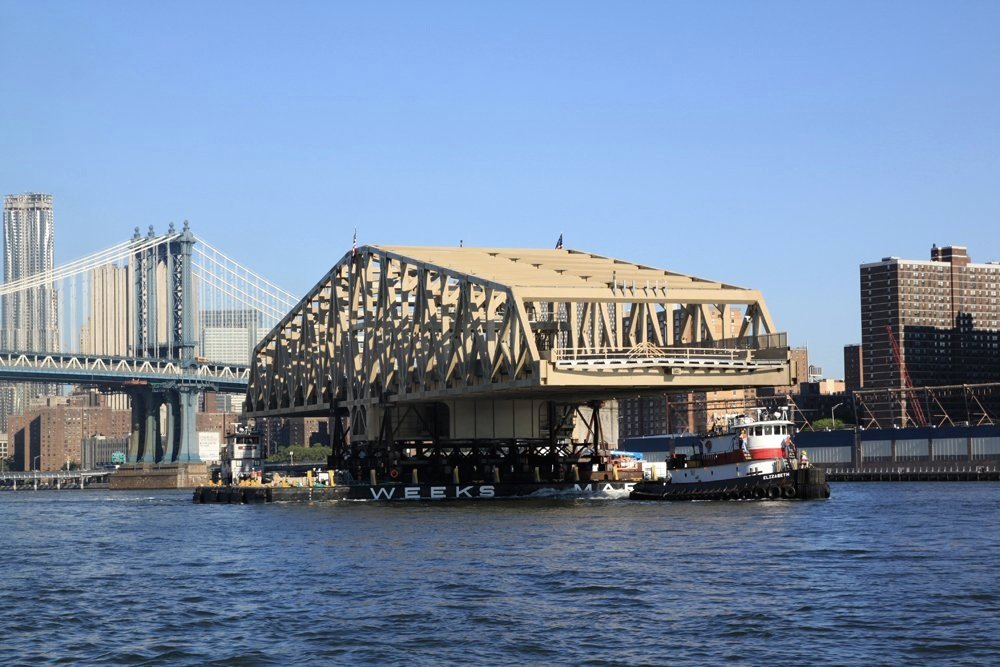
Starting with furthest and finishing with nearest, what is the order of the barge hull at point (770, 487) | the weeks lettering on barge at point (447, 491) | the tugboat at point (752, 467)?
the weeks lettering on barge at point (447, 491)
the tugboat at point (752, 467)
the barge hull at point (770, 487)

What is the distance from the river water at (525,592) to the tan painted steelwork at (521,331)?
57.2 feet

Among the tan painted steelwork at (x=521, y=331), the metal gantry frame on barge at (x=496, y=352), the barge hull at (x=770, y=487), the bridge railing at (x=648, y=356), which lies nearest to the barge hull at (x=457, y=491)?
the metal gantry frame on barge at (x=496, y=352)

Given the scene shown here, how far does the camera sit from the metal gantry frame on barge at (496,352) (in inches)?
3772

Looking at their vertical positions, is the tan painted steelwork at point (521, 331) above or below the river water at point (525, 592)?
above

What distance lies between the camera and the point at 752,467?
299ft

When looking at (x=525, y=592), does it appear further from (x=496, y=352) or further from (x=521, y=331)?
(x=496, y=352)

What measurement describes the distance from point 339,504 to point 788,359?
103 feet

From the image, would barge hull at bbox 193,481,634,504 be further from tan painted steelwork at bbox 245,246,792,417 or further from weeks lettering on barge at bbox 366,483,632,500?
tan painted steelwork at bbox 245,246,792,417

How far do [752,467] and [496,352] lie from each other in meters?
18.3

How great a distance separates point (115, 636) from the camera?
40.2m

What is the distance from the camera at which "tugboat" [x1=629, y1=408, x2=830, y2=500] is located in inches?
3568

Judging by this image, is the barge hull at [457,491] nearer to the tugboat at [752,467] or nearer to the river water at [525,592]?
the tugboat at [752,467]

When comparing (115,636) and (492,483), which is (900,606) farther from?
(492,483)

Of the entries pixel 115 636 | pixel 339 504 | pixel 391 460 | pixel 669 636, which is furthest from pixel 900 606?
pixel 391 460
